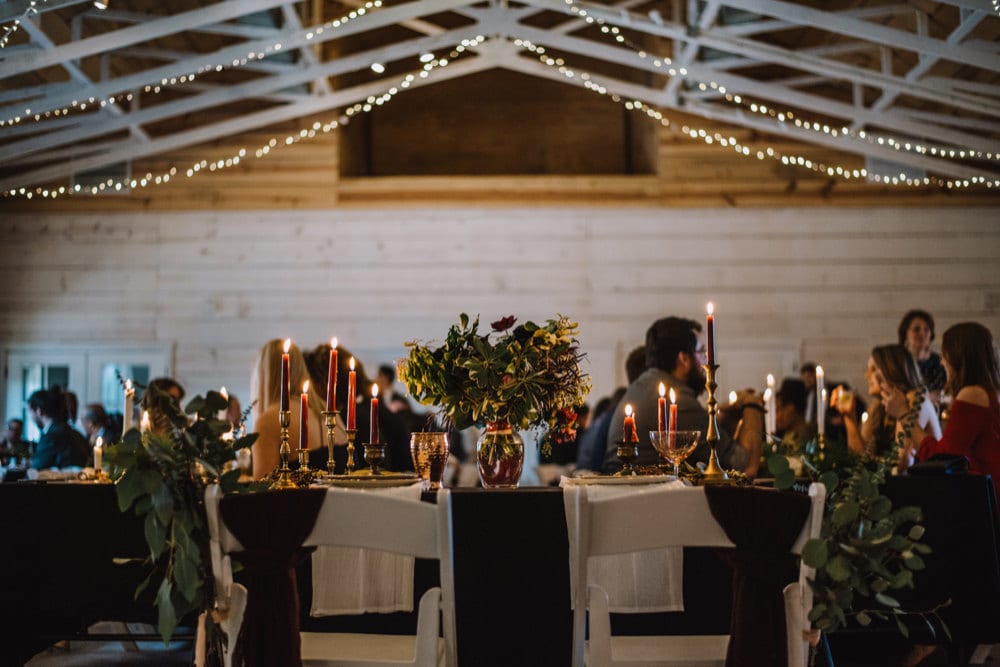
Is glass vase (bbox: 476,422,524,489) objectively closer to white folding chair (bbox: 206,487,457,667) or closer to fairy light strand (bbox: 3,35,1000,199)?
white folding chair (bbox: 206,487,457,667)

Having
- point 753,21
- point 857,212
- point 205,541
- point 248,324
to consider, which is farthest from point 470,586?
point 857,212

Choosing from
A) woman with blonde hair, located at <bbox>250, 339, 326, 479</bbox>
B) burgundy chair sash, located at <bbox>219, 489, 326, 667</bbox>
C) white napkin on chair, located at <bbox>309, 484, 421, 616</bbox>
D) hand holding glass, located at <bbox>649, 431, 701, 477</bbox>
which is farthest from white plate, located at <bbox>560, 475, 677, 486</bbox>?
woman with blonde hair, located at <bbox>250, 339, 326, 479</bbox>

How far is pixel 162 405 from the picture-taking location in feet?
8.24

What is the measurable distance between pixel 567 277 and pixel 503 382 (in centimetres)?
714

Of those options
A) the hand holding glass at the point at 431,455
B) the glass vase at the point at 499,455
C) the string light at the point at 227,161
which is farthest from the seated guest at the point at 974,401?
the string light at the point at 227,161

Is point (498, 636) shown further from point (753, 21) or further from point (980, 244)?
point (980, 244)

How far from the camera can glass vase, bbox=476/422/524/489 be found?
3.23 m

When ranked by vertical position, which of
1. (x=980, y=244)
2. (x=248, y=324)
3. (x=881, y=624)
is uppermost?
(x=980, y=244)

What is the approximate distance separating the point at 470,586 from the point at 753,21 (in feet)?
22.0

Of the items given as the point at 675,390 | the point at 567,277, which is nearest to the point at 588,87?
the point at 567,277

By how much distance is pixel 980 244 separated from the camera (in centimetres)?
1023

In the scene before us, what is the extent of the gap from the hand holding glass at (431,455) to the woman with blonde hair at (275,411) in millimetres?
900

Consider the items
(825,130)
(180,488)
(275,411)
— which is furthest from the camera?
(825,130)

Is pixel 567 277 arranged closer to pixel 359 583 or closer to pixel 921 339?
pixel 921 339
